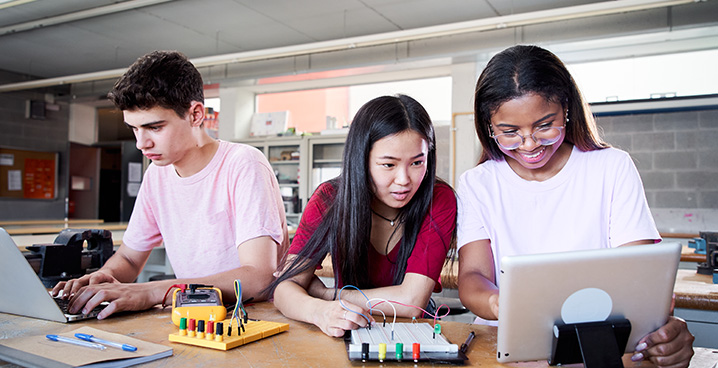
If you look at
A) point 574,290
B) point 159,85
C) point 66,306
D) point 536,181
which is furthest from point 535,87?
point 66,306

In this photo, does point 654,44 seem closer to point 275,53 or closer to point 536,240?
point 275,53

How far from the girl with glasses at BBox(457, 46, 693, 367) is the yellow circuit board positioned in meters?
0.51

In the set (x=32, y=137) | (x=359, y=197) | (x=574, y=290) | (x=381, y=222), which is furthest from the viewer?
(x=32, y=137)

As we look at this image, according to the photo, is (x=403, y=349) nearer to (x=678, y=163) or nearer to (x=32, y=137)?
(x=678, y=163)

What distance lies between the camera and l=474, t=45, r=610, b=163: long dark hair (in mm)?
1282

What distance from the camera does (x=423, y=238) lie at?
4.58ft

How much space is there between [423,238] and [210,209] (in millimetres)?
668

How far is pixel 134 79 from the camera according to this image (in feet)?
4.59

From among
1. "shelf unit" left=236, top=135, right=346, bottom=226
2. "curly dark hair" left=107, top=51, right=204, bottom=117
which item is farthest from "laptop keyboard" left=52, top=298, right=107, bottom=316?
"shelf unit" left=236, top=135, right=346, bottom=226

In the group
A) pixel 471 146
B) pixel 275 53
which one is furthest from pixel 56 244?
pixel 471 146

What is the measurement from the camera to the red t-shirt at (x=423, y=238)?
4.45ft

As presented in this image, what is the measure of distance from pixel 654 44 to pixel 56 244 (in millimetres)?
5287

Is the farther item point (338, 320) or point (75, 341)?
point (338, 320)

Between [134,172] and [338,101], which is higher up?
[338,101]
